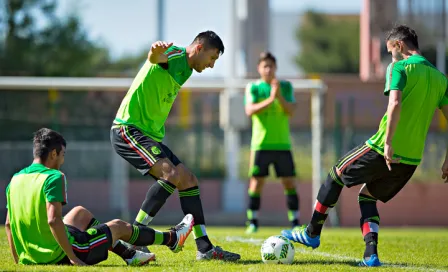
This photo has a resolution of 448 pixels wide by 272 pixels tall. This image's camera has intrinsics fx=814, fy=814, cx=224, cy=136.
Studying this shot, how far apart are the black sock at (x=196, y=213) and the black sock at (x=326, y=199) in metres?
1.00

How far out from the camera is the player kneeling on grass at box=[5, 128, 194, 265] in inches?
234

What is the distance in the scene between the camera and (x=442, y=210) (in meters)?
19.9

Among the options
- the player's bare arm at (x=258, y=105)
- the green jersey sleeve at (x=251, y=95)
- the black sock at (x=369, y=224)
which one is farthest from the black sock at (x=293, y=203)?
the black sock at (x=369, y=224)

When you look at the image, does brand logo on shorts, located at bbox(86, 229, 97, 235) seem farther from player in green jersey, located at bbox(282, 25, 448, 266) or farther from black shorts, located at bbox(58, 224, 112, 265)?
player in green jersey, located at bbox(282, 25, 448, 266)

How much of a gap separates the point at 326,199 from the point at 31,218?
272 centimetres

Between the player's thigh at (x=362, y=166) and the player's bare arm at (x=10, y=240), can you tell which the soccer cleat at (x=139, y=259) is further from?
the player's thigh at (x=362, y=166)

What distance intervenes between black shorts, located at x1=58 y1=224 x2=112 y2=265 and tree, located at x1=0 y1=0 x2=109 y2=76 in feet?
66.0

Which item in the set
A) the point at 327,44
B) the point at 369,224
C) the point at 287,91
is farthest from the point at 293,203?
the point at 327,44

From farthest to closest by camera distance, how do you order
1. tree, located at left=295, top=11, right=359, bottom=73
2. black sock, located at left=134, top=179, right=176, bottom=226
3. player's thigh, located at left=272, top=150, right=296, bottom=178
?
tree, located at left=295, top=11, right=359, bottom=73, player's thigh, located at left=272, top=150, right=296, bottom=178, black sock, located at left=134, top=179, right=176, bottom=226

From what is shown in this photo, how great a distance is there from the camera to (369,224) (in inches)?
283

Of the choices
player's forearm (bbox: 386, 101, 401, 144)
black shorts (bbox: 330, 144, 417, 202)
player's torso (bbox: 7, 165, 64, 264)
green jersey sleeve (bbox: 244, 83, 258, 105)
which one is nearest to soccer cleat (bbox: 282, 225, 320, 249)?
black shorts (bbox: 330, 144, 417, 202)

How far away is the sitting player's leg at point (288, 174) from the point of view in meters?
11.7

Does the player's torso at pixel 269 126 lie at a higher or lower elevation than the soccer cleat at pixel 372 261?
higher

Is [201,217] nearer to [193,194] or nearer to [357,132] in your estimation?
[193,194]
